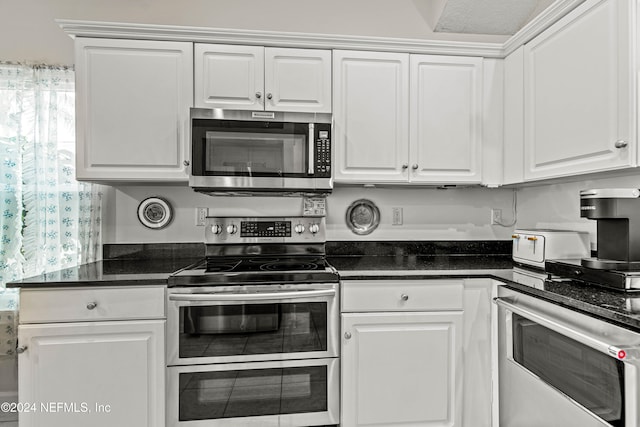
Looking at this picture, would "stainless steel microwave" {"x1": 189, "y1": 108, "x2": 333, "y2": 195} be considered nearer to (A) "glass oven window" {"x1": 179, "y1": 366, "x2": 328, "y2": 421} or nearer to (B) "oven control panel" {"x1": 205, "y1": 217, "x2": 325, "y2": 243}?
(B) "oven control panel" {"x1": 205, "y1": 217, "x2": 325, "y2": 243}

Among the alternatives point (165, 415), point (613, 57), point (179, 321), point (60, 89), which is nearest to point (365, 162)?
point (613, 57)

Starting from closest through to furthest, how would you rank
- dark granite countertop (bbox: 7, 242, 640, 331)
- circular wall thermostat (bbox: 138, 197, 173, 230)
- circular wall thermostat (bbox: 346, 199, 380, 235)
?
dark granite countertop (bbox: 7, 242, 640, 331) → circular wall thermostat (bbox: 138, 197, 173, 230) → circular wall thermostat (bbox: 346, 199, 380, 235)

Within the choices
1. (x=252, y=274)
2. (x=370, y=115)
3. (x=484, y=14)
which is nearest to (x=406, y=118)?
(x=370, y=115)

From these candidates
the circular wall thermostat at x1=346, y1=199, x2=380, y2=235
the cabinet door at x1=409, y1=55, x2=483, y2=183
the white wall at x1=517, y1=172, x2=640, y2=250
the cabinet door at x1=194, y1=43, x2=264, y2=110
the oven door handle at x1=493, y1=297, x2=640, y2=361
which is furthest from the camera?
the circular wall thermostat at x1=346, y1=199, x2=380, y2=235

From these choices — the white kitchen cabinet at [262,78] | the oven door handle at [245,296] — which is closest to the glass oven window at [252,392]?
the oven door handle at [245,296]

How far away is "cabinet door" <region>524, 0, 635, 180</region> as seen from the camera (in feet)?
4.52

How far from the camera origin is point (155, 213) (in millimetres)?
2244

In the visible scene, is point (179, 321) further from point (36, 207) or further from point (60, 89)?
point (60, 89)

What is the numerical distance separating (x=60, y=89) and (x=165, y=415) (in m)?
1.95

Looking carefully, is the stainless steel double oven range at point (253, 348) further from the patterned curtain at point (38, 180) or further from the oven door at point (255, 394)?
the patterned curtain at point (38, 180)

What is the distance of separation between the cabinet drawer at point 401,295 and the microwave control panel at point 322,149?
0.62 metres

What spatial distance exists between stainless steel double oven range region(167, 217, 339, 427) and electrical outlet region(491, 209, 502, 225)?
4.56 ft

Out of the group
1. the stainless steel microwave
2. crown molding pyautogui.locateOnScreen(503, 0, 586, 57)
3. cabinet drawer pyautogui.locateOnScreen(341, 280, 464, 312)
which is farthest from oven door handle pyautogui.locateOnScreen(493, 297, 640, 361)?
crown molding pyautogui.locateOnScreen(503, 0, 586, 57)

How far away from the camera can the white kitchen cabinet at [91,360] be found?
154 cm
